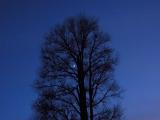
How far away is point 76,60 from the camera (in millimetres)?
32250

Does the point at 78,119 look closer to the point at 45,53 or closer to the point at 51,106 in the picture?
the point at 51,106

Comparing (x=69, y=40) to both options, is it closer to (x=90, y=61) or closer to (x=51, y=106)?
(x=90, y=61)

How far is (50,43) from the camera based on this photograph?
3297 centimetres

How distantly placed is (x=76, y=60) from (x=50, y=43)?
97.8 inches

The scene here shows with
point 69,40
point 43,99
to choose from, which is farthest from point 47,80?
point 69,40

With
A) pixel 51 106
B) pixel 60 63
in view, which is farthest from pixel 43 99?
pixel 60 63

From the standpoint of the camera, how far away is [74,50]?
106 feet

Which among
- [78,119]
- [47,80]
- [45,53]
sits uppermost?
[45,53]

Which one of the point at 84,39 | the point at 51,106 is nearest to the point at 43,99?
the point at 51,106

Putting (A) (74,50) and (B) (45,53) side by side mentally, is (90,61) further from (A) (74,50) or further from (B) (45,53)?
(B) (45,53)

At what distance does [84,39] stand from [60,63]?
2.61m

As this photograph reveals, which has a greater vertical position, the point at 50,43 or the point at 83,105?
the point at 50,43

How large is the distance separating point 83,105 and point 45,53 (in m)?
4.95

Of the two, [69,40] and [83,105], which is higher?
[69,40]
